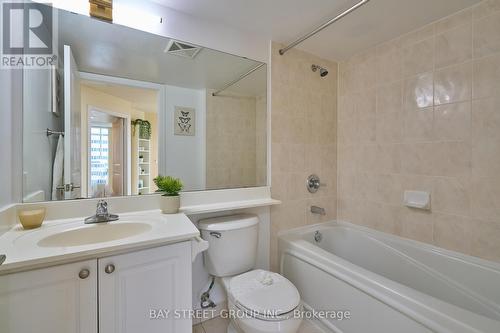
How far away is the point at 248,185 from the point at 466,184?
1.53m

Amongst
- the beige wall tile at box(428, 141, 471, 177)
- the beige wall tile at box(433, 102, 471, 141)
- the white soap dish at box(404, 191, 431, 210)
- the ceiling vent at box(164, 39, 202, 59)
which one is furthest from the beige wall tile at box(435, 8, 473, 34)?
the ceiling vent at box(164, 39, 202, 59)

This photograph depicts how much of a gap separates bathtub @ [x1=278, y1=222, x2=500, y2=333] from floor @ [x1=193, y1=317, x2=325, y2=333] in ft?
0.28

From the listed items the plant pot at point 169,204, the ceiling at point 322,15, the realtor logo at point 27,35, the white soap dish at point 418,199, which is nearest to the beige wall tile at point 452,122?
the white soap dish at point 418,199

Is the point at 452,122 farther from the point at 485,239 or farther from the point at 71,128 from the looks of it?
the point at 71,128

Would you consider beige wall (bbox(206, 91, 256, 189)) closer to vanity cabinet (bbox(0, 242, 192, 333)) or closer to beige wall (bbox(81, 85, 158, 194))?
beige wall (bbox(81, 85, 158, 194))

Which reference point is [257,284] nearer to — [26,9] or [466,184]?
[466,184]

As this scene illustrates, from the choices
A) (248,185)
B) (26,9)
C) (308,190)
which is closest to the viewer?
(26,9)

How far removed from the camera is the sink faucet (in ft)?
3.89

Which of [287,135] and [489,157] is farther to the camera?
[287,135]

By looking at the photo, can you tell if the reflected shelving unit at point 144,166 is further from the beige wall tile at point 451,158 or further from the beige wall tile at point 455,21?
the beige wall tile at point 455,21

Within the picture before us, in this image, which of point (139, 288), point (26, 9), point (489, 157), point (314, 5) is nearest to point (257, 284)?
point (139, 288)

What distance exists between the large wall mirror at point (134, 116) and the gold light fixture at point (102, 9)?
0.05 meters

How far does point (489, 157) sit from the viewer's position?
1386mm

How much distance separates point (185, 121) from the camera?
1636 mm
